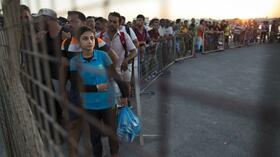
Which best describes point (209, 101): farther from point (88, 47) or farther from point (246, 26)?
point (246, 26)

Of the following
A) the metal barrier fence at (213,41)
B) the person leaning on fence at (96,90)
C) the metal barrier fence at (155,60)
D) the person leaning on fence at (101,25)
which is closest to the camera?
the person leaning on fence at (101,25)

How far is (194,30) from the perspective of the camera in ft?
36.9

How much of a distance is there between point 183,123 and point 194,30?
7.49 metres

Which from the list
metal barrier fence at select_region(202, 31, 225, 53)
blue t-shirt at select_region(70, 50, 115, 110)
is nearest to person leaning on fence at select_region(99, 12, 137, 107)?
blue t-shirt at select_region(70, 50, 115, 110)

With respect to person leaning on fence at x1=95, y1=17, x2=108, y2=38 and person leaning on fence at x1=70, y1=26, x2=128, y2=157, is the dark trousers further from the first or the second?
person leaning on fence at x1=95, y1=17, x2=108, y2=38

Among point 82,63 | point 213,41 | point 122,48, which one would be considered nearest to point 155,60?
point 122,48

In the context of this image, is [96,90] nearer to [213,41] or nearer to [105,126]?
[105,126]

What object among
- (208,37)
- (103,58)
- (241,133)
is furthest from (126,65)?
(208,37)

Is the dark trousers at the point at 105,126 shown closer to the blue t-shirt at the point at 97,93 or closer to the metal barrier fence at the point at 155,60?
the blue t-shirt at the point at 97,93

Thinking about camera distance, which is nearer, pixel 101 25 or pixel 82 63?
pixel 82 63

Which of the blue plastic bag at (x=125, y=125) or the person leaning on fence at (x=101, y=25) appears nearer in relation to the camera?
the person leaning on fence at (x=101, y=25)

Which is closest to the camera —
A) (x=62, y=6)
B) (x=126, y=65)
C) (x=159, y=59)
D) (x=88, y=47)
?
(x=62, y=6)

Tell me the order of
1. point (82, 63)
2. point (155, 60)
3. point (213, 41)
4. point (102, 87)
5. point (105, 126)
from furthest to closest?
1. point (213, 41)
2. point (155, 60)
3. point (105, 126)
4. point (102, 87)
5. point (82, 63)

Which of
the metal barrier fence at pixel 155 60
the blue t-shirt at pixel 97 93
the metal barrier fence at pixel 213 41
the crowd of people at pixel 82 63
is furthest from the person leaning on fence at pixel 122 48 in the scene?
the metal barrier fence at pixel 213 41
